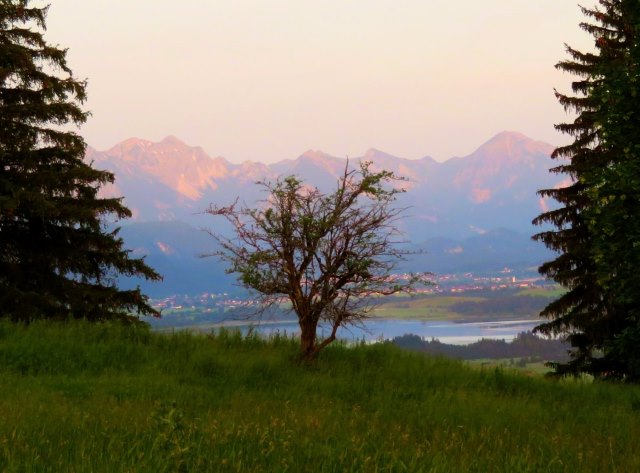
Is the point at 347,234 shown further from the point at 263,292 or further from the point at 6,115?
the point at 6,115

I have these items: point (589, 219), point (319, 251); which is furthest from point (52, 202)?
point (589, 219)

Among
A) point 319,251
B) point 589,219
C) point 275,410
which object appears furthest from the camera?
point 589,219

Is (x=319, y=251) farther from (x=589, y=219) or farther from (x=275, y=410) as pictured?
(x=589, y=219)

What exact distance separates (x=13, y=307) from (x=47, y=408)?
10.9 meters

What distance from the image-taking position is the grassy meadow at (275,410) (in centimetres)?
549

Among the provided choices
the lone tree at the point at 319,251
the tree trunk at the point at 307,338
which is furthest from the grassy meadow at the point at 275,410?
the lone tree at the point at 319,251

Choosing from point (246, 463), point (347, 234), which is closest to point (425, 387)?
point (347, 234)

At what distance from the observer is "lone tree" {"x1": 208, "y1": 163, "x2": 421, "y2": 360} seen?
14.0 meters

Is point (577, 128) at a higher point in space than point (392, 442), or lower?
higher

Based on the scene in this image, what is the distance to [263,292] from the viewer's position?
46.8 ft

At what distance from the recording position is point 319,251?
1414 cm

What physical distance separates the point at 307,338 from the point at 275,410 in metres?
5.19

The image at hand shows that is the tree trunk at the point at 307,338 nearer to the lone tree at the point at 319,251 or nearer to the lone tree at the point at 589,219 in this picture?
the lone tree at the point at 319,251

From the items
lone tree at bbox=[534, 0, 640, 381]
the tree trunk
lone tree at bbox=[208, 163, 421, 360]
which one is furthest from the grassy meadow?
lone tree at bbox=[534, 0, 640, 381]
